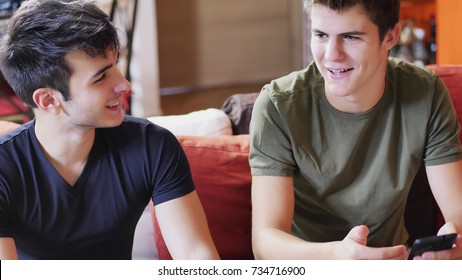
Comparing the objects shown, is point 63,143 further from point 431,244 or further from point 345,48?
point 431,244

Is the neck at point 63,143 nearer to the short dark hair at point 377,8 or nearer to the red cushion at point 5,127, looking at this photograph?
the red cushion at point 5,127

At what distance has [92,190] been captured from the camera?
4.83 ft

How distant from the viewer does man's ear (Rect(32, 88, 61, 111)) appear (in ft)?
4.73

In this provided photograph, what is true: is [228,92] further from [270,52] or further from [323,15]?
[323,15]

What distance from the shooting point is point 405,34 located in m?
3.67

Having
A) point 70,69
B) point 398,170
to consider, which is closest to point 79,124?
point 70,69

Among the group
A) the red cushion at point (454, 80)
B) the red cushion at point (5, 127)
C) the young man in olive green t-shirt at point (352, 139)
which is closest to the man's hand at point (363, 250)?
the young man in olive green t-shirt at point (352, 139)

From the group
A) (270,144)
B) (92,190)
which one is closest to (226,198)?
(270,144)

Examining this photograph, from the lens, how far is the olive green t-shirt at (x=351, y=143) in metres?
1.54

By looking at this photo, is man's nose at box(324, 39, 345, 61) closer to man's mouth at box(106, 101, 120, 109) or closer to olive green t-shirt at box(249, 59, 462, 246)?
olive green t-shirt at box(249, 59, 462, 246)

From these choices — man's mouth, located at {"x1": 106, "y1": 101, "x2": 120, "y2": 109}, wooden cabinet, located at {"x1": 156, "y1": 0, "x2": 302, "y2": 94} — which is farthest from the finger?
wooden cabinet, located at {"x1": 156, "y1": 0, "x2": 302, "y2": 94}

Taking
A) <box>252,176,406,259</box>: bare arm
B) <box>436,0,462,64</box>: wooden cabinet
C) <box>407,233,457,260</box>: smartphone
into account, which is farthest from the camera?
<box>436,0,462,64</box>: wooden cabinet

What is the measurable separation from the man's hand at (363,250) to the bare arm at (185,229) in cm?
30

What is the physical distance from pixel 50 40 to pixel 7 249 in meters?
0.42
